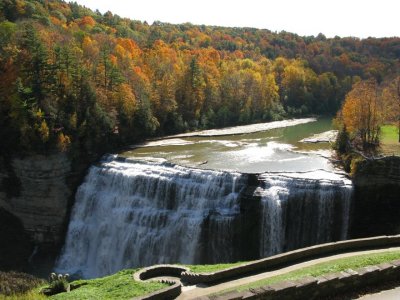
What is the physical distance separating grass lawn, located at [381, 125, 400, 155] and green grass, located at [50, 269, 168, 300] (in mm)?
26718

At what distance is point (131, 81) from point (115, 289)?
37.1 meters

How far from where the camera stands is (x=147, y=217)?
3403cm

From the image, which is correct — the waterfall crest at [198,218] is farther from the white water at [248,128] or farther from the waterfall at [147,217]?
the white water at [248,128]

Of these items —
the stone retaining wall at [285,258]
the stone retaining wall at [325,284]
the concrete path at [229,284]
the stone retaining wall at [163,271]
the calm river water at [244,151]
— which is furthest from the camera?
the calm river water at [244,151]

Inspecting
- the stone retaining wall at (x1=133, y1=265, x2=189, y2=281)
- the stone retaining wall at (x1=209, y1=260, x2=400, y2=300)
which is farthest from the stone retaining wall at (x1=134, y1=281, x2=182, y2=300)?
the stone retaining wall at (x1=209, y1=260, x2=400, y2=300)

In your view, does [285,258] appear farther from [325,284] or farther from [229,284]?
[325,284]

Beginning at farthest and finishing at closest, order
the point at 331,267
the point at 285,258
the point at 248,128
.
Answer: the point at 248,128, the point at 285,258, the point at 331,267

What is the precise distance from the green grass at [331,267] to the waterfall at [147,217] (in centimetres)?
1508

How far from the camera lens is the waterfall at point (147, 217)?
3209 cm

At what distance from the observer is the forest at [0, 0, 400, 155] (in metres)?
40.4

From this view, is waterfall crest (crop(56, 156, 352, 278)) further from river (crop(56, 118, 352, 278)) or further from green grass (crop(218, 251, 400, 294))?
green grass (crop(218, 251, 400, 294))

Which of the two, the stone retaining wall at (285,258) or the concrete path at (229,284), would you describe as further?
the stone retaining wall at (285,258)

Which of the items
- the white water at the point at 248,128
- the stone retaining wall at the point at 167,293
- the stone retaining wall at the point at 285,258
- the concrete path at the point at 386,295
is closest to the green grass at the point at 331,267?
the stone retaining wall at the point at 285,258

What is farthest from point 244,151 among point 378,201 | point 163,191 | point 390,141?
point 378,201
